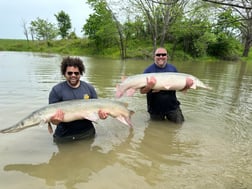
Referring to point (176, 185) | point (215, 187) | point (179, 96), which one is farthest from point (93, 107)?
point (179, 96)

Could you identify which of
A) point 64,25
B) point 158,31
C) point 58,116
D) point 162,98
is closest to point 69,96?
point 58,116

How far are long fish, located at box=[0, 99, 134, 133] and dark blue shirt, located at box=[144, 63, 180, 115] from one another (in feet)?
6.29

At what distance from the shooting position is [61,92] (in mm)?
4902

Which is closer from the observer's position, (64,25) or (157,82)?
(157,82)

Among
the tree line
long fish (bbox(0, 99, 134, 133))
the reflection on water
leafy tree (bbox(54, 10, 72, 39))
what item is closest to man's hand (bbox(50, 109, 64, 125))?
long fish (bbox(0, 99, 134, 133))

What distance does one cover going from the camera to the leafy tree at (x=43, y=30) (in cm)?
7381

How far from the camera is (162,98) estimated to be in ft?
21.8

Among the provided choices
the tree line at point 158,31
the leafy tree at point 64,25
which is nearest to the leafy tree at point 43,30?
the leafy tree at point 64,25

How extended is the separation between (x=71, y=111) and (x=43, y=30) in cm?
7476

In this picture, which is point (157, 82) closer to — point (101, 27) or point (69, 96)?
point (69, 96)

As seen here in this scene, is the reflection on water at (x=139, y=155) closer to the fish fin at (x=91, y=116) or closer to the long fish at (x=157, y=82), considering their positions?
the fish fin at (x=91, y=116)

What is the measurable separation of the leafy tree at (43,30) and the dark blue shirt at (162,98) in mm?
71027

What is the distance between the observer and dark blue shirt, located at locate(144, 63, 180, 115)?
21.5ft

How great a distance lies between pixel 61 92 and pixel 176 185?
2.51 meters
